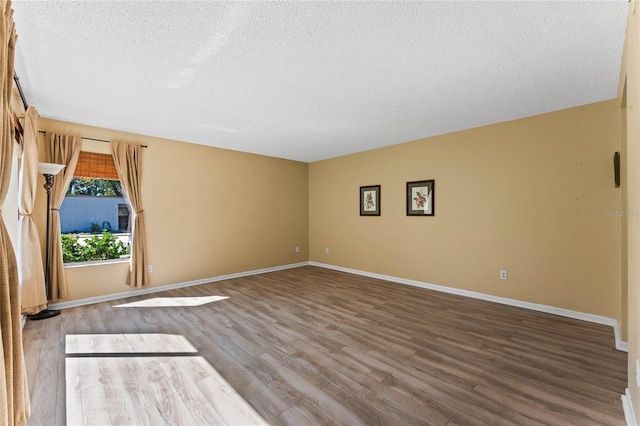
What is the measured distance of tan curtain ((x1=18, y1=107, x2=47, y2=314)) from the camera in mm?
3256

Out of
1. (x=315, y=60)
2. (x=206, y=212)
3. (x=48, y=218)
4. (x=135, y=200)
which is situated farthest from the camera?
(x=206, y=212)

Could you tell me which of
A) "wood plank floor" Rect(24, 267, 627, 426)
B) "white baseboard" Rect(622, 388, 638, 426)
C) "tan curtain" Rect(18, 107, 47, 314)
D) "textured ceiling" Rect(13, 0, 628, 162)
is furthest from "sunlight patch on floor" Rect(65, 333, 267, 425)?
"textured ceiling" Rect(13, 0, 628, 162)

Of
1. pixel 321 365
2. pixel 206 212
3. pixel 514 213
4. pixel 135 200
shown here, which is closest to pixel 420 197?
pixel 514 213

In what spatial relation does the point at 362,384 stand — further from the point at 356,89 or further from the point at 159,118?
the point at 159,118

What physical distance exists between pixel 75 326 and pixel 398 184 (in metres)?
5.00

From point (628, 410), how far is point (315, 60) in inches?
128

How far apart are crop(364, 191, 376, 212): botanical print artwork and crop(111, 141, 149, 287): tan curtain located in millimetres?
3938

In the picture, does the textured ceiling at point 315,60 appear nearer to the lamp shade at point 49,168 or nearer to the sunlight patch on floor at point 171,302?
the lamp shade at point 49,168

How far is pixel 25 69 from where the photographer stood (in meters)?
2.51

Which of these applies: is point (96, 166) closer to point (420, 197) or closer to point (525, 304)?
point (420, 197)

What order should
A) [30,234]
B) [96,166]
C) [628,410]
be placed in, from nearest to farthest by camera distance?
[628,410]
[30,234]
[96,166]

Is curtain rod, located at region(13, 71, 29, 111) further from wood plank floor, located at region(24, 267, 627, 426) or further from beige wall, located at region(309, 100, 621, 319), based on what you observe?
beige wall, located at region(309, 100, 621, 319)

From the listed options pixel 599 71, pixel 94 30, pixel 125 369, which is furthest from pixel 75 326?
pixel 599 71

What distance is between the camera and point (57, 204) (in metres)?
3.78
